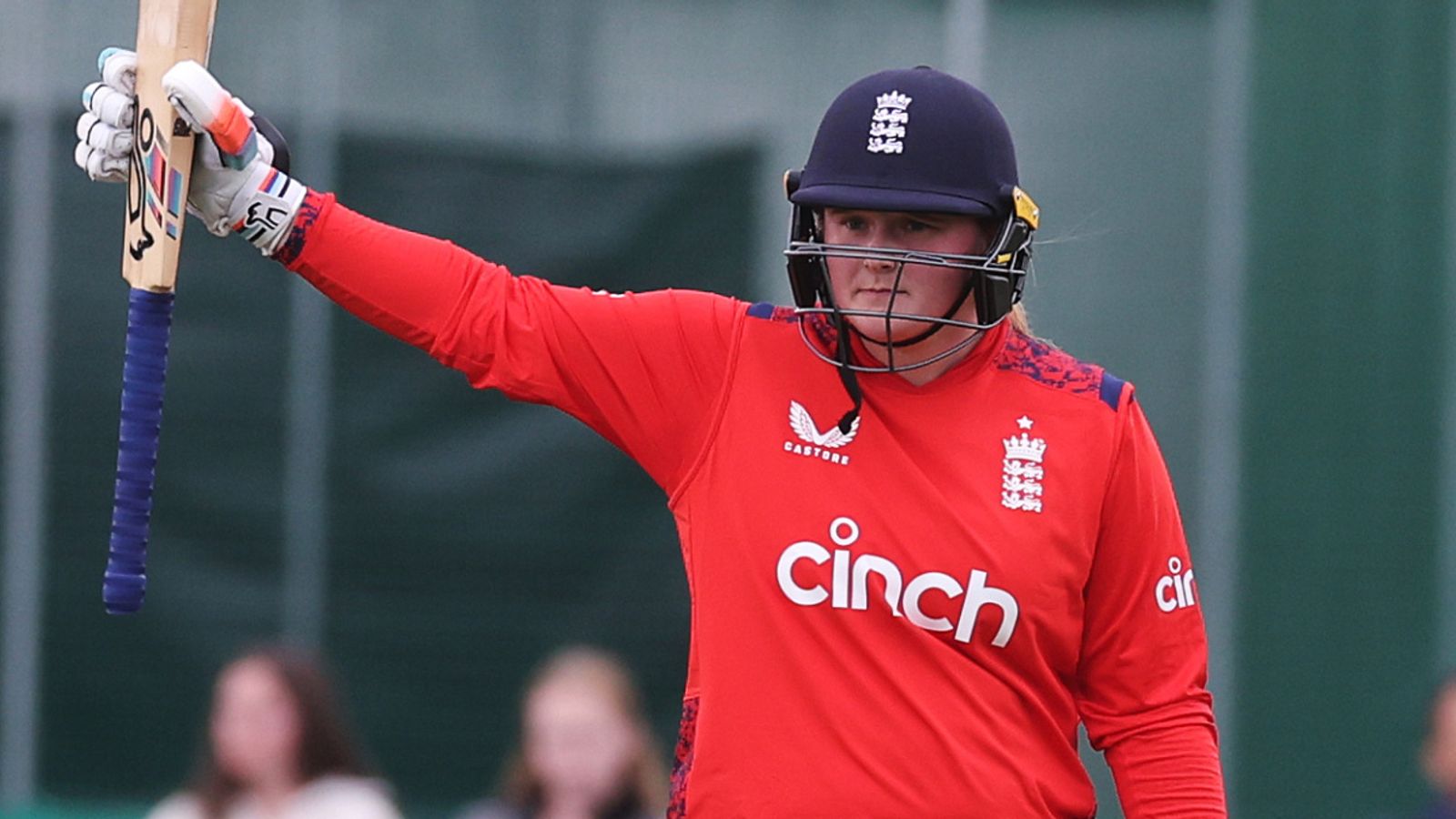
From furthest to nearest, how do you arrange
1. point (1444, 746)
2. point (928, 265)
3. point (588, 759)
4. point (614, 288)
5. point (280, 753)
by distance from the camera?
point (614, 288), point (1444, 746), point (280, 753), point (588, 759), point (928, 265)

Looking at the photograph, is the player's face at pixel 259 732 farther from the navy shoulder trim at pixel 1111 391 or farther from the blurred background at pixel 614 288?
the navy shoulder trim at pixel 1111 391

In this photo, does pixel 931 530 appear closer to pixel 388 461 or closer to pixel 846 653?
pixel 846 653

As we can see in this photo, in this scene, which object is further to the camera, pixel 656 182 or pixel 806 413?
pixel 656 182

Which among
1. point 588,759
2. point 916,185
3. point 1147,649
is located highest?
point 916,185

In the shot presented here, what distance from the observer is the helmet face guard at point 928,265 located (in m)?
2.73

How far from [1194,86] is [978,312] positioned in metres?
3.71

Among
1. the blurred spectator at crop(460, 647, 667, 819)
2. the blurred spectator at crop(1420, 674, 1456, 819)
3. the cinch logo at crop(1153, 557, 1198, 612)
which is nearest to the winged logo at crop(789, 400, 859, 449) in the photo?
the cinch logo at crop(1153, 557, 1198, 612)

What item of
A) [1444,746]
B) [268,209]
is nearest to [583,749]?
[1444,746]

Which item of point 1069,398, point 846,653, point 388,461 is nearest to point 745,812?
point 846,653

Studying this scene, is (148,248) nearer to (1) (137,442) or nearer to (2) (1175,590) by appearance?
(1) (137,442)

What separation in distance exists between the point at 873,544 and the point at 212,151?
92cm

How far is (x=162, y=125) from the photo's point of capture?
2.62 meters

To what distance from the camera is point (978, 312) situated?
278cm

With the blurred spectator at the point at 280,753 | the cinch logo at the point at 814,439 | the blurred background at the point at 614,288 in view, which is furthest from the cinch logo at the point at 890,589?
the blurred background at the point at 614,288
